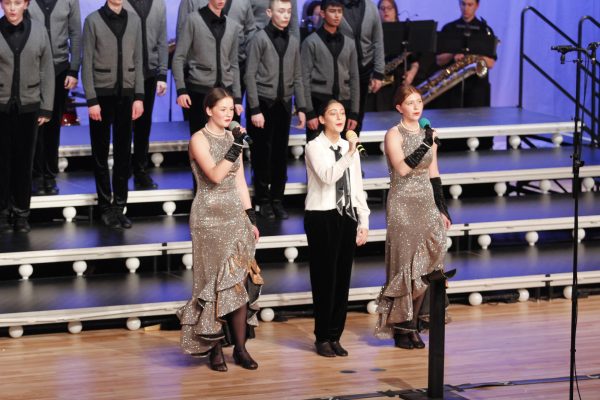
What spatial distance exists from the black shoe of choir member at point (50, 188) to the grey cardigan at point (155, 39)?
0.98m

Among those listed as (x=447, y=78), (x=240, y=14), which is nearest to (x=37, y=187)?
(x=240, y=14)

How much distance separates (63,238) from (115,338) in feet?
3.27

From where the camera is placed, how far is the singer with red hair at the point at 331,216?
21.4ft

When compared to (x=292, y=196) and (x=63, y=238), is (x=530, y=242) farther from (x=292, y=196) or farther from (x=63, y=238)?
(x=63, y=238)

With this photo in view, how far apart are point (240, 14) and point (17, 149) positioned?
6.28 feet

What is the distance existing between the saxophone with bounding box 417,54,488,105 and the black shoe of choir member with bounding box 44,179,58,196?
3.98m

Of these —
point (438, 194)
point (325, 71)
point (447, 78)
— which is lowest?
point (438, 194)

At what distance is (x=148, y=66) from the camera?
841 cm

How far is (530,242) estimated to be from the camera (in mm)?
8586

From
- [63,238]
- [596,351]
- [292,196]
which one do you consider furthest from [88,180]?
[596,351]

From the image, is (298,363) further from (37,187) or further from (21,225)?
(37,187)

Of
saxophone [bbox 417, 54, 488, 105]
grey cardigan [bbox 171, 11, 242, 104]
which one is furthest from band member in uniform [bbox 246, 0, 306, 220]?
saxophone [bbox 417, 54, 488, 105]

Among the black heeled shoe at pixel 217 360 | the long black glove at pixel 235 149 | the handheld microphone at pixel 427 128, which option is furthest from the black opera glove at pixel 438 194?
the black heeled shoe at pixel 217 360

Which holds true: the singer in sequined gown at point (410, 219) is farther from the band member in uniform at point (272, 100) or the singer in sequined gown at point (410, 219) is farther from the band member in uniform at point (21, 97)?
the band member in uniform at point (21, 97)
